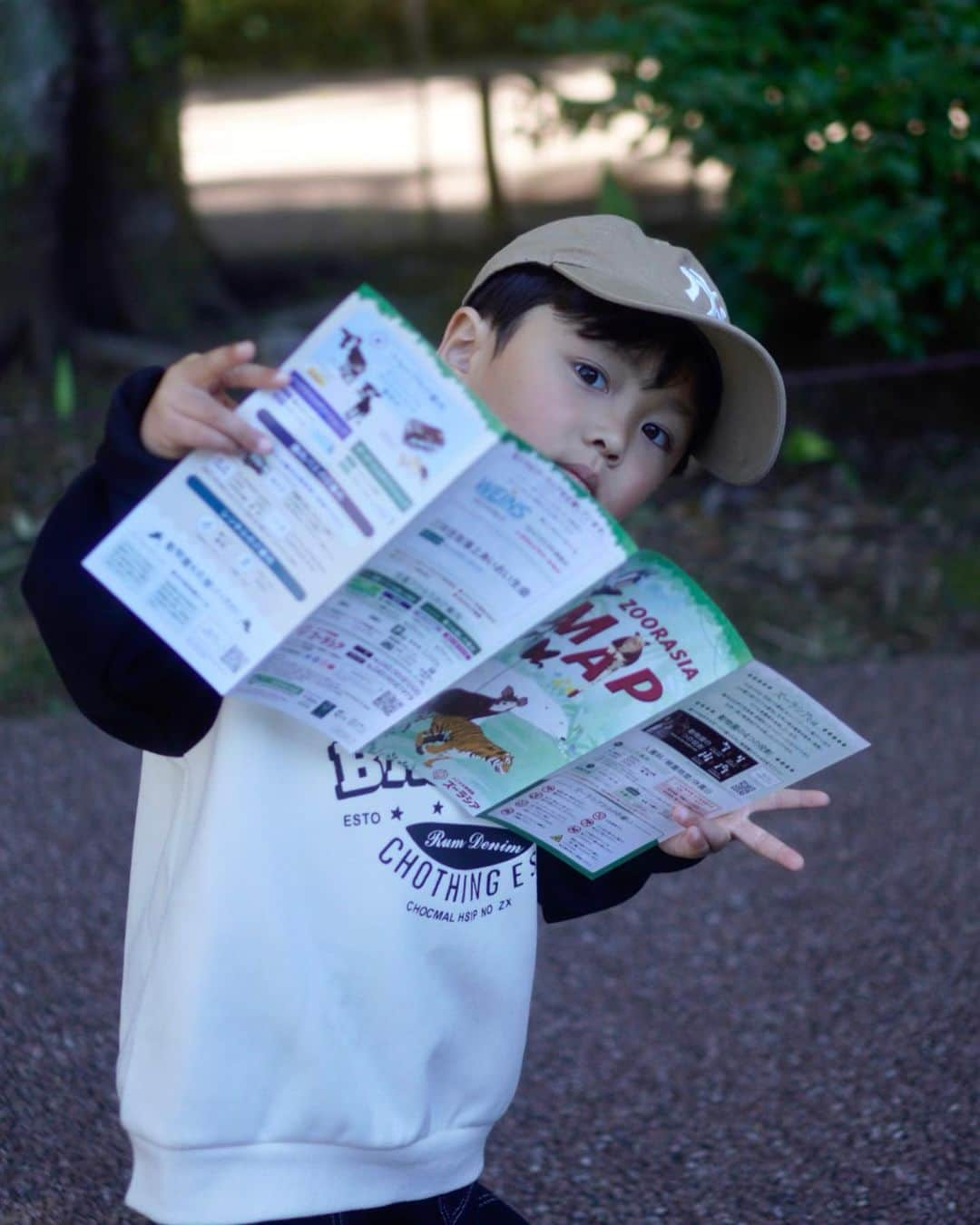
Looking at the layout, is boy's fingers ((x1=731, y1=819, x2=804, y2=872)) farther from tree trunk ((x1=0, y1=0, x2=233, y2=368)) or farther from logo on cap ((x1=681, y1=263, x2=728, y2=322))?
tree trunk ((x1=0, y1=0, x2=233, y2=368))

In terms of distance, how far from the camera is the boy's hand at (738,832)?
68.3 inches

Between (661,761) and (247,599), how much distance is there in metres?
0.52

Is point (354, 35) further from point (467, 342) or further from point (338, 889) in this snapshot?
point (338, 889)

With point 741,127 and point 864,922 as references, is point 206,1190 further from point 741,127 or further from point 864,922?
point 741,127

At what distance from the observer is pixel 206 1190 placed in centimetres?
161

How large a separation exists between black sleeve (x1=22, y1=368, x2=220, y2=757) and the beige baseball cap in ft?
1.47

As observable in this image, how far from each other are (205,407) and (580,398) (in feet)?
1.39

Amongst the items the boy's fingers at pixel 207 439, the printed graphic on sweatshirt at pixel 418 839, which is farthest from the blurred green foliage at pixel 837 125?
the boy's fingers at pixel 207 439

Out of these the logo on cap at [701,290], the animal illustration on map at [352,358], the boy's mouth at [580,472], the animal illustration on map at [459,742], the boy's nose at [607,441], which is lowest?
the animal illustration on map at [459,742]

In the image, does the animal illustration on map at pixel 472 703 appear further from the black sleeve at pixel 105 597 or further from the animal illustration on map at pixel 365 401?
the animal illustration on map at pixel 365 401

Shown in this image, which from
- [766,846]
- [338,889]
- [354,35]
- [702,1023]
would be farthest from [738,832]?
[354,35]

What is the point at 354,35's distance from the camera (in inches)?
502

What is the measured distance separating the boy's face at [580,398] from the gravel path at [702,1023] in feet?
4.21

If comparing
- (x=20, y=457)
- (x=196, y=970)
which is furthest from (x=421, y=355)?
(x=20, y=457)
